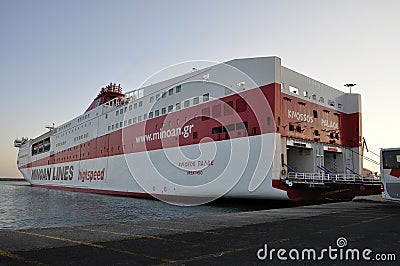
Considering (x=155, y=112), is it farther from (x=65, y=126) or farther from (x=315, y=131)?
(x=65, y=126)

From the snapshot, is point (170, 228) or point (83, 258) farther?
point (170, 228)

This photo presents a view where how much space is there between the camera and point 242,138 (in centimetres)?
1869

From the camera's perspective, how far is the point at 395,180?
15.4 meters

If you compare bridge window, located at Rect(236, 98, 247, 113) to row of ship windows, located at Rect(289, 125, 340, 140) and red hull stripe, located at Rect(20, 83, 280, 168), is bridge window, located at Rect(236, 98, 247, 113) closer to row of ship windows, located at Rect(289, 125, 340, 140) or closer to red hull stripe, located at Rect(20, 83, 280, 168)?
red hull stripe, located at Rect(20, 83, 280, 168)

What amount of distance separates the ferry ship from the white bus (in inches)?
109

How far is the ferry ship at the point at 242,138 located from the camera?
18.0m

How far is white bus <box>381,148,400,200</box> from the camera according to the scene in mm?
Answer: 15365

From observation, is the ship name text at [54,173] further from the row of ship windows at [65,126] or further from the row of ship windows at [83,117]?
the row of ship windows at [83,117]

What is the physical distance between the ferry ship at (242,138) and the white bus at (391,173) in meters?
2.77

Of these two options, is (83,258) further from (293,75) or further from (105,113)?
(105,113)

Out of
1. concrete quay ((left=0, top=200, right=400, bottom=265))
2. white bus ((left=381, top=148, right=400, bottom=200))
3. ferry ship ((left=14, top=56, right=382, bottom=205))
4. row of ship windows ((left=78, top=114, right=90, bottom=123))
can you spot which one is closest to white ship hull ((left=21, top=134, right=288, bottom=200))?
ferry ship ((left=14, top=56, right=382, bottom=205))

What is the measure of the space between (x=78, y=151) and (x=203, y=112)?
25.3 metres

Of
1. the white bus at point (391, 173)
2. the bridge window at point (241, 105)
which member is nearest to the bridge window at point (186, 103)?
the bridge window at point (241, 105)

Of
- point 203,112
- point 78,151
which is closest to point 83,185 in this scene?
point 78,151
